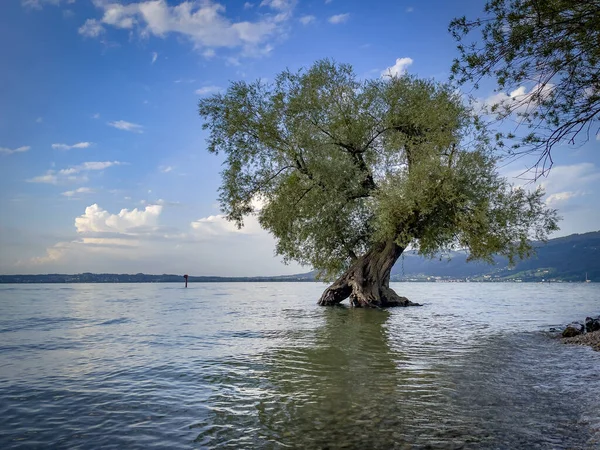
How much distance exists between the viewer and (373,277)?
3672cm

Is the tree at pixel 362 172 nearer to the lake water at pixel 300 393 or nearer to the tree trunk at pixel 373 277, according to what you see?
the tree trunk at pixel 373 277

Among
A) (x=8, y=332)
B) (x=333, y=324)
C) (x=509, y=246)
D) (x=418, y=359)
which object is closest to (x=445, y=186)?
(x=509, y=246)

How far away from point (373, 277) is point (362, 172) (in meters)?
8.61

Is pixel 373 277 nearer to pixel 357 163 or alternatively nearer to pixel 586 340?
pixel 357 163

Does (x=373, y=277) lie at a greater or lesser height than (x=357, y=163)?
lesser

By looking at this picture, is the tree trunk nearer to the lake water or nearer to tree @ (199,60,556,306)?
tree @ (199,60,556,306)

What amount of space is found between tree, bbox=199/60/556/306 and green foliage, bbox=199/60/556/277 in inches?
3.2

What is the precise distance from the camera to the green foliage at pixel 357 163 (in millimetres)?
31938

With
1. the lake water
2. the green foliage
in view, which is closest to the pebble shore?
the lake water

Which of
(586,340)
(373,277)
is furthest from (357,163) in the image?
(586,340)

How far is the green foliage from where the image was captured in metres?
31.9

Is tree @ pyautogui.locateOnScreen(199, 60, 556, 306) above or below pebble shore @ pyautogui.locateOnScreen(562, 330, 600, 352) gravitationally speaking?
above

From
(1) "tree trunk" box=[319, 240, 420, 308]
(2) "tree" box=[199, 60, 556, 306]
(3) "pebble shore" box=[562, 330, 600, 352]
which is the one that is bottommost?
(3) "pebble shore" box=[562, 330, 600, 352]

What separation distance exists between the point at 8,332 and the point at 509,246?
32.2 m
